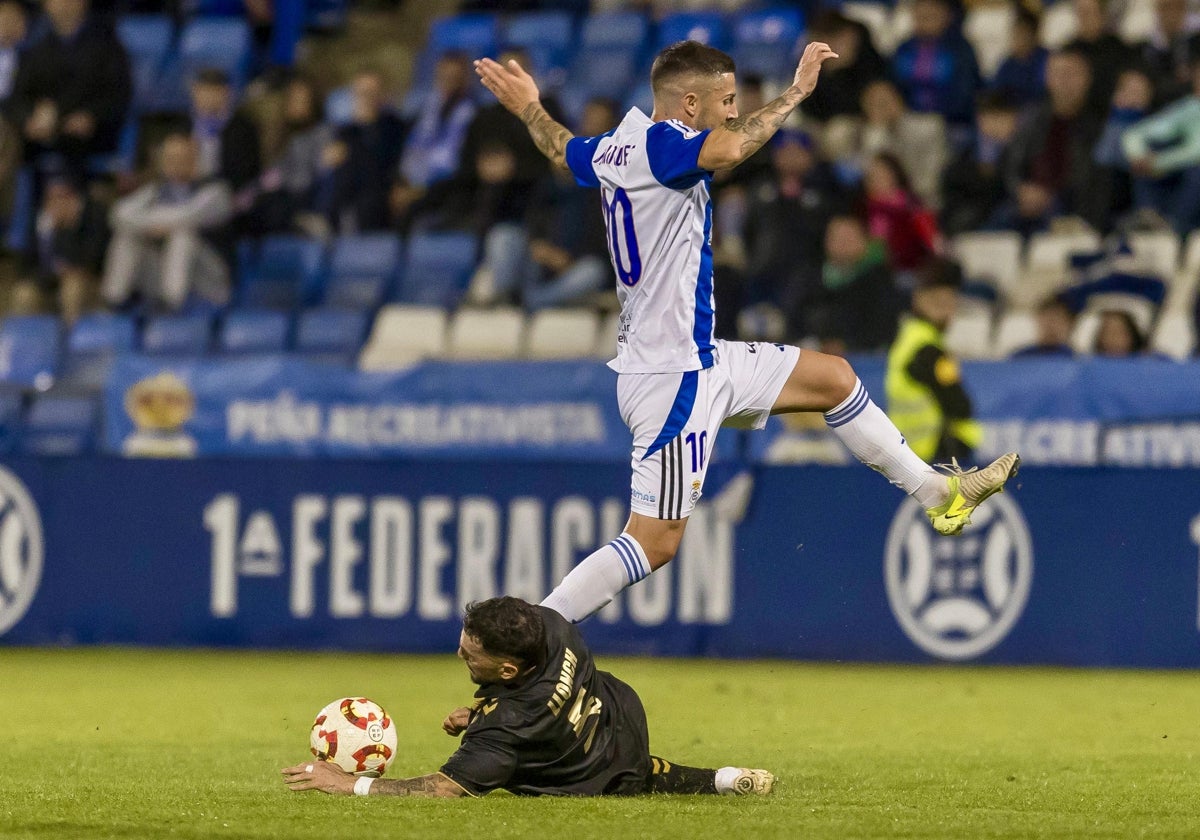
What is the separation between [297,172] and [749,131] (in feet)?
37.6

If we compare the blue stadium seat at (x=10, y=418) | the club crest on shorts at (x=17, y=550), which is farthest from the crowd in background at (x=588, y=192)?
the club crest on shorts at (x=17, y=550)

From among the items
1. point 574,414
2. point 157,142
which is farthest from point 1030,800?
point 157,142

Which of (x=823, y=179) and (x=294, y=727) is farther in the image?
(x=823, y=179)

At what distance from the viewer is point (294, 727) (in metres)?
9.51

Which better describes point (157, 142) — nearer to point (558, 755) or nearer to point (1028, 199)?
point (1028, 199)

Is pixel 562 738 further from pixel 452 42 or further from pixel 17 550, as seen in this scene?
pixel 452 42

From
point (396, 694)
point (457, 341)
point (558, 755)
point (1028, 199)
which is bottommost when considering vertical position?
point (396, 694)

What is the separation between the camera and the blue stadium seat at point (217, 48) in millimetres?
19438

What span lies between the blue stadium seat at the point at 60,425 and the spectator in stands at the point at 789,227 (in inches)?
206

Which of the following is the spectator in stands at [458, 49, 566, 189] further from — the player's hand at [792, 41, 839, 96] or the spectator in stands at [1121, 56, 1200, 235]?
the player's hand at [792, 41, 839, 96]

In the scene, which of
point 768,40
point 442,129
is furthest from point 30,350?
point 768,40

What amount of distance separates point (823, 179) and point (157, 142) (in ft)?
22.3

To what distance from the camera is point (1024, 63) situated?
16.0 metres

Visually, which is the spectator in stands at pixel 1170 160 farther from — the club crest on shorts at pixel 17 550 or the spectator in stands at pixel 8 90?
the spectator in stands at pixel 8 90
